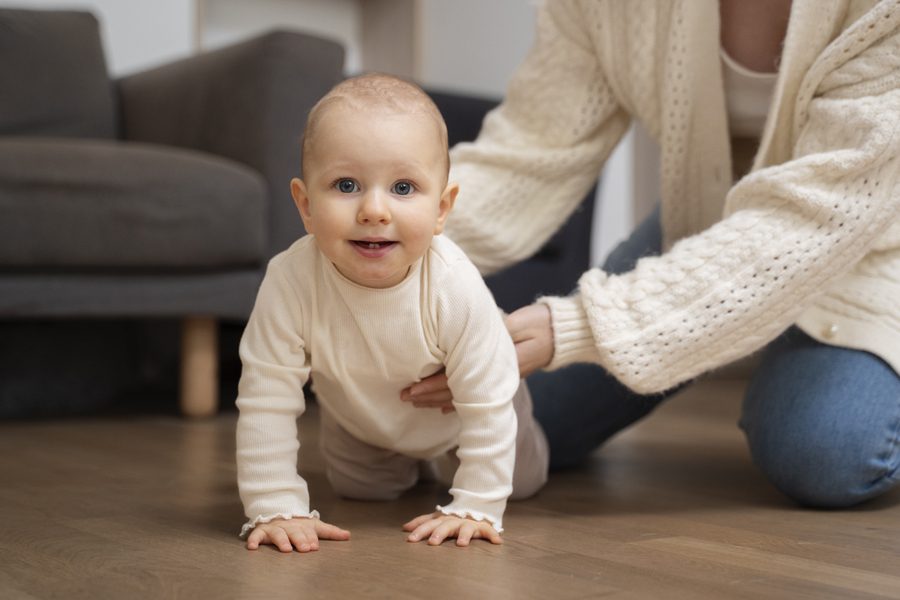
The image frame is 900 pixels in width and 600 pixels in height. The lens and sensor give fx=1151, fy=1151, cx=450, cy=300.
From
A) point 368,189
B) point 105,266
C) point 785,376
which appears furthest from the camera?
point 105,266

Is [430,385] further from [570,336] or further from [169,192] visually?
[169,192]

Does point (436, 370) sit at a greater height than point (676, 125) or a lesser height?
lesser

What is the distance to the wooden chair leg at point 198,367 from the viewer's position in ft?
6.36

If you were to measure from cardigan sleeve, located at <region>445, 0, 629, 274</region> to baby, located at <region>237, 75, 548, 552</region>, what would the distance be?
0.98ft

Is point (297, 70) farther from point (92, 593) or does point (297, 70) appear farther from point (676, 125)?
point (92, 593)

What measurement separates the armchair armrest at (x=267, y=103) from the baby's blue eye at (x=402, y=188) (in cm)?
112

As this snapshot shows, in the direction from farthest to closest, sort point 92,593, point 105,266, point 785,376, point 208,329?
point 208,329 → point 105,266 → point 785,376 → point 92,593

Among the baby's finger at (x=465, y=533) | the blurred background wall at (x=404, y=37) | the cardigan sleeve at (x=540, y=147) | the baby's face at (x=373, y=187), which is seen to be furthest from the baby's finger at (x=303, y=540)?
the blurred background wall at (x=404, y=37)

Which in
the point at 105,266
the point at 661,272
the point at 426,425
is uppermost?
the point at 661,272

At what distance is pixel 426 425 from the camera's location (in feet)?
3.65

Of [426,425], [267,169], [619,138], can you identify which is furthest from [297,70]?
[426,425]

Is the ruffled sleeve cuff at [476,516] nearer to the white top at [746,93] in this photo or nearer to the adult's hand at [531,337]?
the adult's hand at [531,337]

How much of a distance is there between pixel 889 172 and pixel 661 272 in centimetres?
24

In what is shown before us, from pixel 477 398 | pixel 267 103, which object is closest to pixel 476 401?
pixel 477 398
